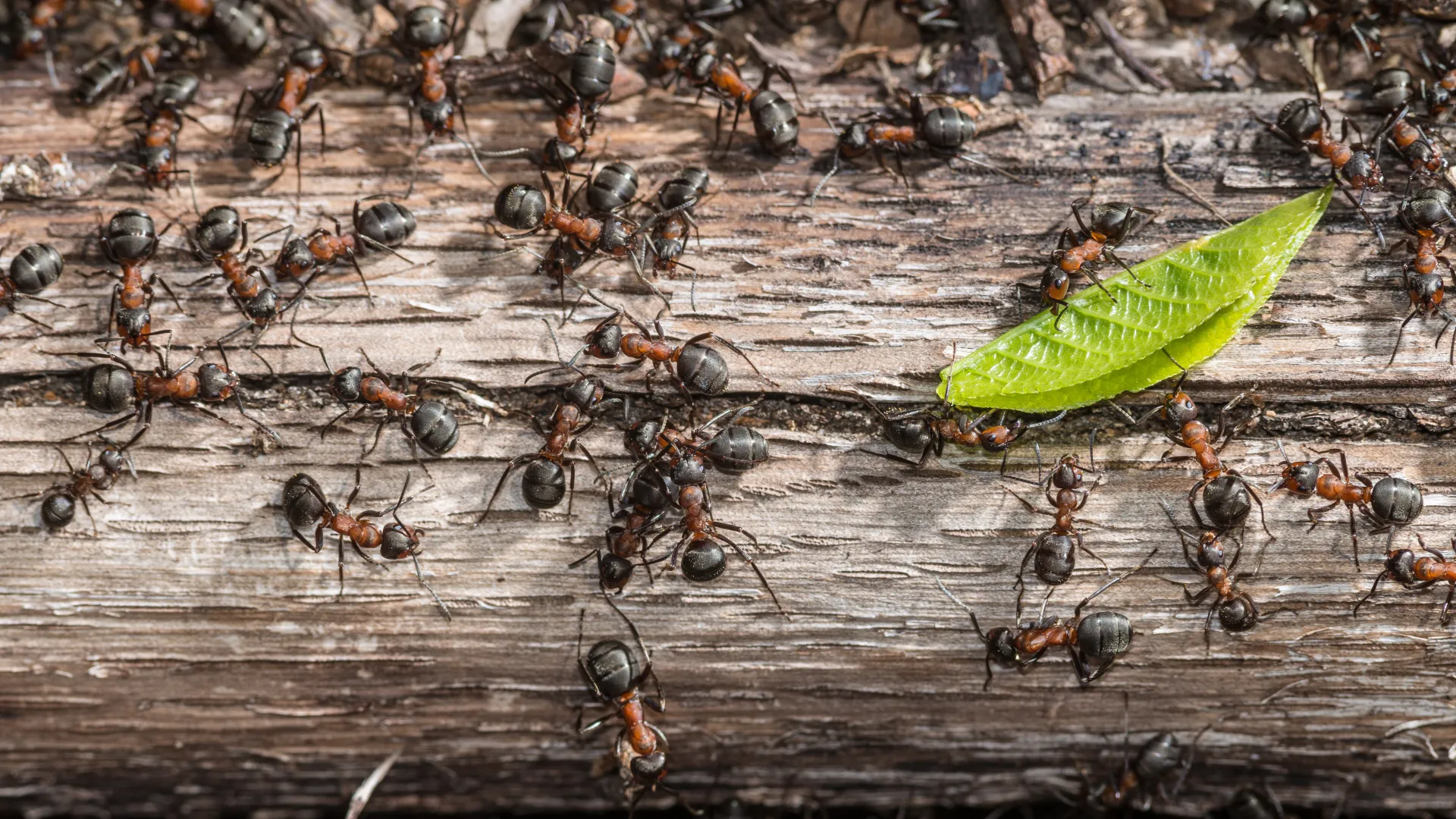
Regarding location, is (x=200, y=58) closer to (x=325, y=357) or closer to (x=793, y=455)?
(x=325, y=357)

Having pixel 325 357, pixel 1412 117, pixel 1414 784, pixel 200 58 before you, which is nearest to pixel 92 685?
pixel 325 357

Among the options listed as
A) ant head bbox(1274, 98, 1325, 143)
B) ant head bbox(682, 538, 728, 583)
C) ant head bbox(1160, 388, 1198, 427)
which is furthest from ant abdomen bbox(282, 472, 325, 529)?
ant head bbox(1274, 98, 1325, 143)

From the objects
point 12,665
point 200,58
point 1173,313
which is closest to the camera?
point 1173,313

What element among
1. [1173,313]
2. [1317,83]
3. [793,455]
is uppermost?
[1317,83]

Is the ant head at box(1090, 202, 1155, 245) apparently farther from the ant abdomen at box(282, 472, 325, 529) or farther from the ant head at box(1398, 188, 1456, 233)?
the ant abdomen at box(282, 472, 325, 529)

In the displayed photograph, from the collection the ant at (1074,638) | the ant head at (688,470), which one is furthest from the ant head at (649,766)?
the ant at (1074,638)

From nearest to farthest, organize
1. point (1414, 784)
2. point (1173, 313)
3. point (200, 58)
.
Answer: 1. point (1173, 313)
2. point (1414, 784)
3. point (200, 58)

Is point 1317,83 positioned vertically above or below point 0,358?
above
